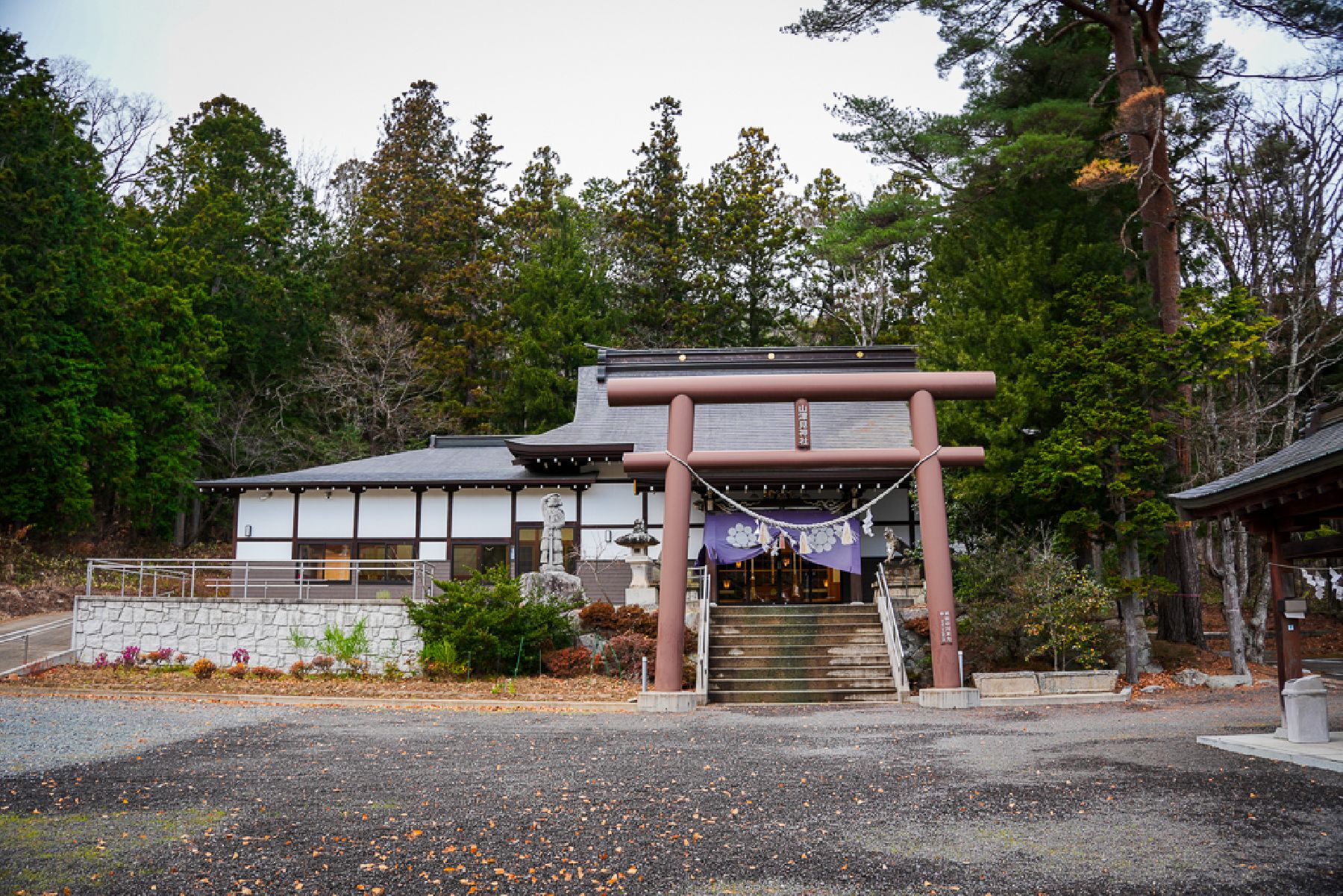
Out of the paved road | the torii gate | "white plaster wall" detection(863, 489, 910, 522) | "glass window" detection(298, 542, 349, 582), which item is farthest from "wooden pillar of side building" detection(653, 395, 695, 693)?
the paved road

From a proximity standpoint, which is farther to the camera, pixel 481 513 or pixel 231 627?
pixel 481 513

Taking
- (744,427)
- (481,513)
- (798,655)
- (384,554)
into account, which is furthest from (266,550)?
(798,655)

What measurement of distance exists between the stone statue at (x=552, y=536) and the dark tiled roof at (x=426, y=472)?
3382mm

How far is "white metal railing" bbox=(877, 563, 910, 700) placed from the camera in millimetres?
14328

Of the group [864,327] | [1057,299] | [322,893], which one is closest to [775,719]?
[322,893]

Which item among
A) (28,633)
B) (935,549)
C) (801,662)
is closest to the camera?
(935,549)

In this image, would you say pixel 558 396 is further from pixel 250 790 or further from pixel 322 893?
pixel 322 893

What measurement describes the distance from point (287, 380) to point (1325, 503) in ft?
108

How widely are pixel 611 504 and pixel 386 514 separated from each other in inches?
220

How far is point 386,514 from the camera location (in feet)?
73.6

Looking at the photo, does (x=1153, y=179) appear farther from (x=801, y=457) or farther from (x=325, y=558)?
(x=325, y=558)

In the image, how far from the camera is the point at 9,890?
5000mm

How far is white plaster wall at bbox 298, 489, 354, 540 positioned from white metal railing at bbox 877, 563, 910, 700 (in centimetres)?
1293

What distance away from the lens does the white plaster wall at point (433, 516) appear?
2222cm
